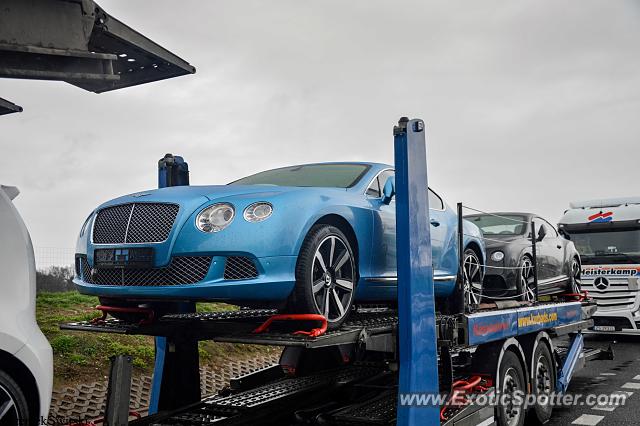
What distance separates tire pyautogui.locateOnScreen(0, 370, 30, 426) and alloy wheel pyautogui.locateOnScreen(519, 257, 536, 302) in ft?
19.1

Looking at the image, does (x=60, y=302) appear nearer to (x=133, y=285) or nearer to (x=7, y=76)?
(x=133, y=285)

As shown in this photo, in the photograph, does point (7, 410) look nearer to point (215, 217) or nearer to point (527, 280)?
point (215, 217)

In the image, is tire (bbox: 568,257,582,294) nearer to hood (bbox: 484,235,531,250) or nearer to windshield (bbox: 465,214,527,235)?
windshield (bbox: 465,214,527,235)

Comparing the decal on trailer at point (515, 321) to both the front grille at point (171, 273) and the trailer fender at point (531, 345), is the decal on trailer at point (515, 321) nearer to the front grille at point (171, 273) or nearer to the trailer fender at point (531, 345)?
the trailer fender at point (531, 345)

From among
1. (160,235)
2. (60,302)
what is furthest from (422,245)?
(60,302)

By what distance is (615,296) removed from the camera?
1338 cm

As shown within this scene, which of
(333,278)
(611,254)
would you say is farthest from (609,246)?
(333,278)

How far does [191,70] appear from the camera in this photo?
14.2 feet

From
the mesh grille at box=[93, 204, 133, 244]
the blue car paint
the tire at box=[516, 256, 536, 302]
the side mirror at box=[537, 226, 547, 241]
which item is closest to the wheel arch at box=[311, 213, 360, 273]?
the blue car paint

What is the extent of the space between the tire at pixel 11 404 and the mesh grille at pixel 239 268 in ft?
4.19

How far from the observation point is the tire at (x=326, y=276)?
3.97 metres

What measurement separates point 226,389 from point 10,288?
→ 2.81m

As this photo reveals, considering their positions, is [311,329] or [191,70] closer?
[311,329]

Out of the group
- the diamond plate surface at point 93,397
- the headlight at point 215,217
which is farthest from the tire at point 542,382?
the headlight at point 215,217
